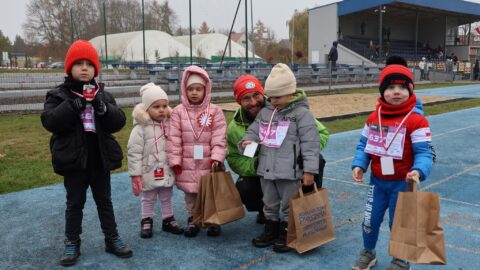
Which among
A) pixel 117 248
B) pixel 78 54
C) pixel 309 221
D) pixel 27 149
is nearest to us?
pixel 78 54

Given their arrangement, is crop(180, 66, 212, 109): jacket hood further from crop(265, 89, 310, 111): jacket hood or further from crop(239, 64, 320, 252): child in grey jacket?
crop(265, 89, 310, 111): jacket hood

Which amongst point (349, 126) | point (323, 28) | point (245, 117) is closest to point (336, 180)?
point (245, 117)

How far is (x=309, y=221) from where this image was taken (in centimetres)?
334

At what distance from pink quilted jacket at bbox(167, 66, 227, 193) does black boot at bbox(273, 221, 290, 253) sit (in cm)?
78

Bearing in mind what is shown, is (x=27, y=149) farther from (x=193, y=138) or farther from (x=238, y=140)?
(x=238, y=140)

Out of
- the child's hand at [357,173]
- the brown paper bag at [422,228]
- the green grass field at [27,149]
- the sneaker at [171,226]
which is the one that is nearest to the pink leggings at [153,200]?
the sneaker at [171,226]

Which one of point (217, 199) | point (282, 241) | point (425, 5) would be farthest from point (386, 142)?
point (425, 5)

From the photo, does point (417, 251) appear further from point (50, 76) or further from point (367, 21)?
point (367, 21)

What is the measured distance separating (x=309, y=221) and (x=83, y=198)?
5.83ft

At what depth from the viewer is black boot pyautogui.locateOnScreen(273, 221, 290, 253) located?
350cm

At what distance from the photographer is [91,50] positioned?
3.26m

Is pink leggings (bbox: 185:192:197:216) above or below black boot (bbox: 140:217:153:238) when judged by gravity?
above

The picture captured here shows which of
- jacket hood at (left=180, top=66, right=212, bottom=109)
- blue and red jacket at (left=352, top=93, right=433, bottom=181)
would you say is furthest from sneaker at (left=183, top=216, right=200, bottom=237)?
blue and red jacket at (left=352, top=93, right=433, bottom=181)

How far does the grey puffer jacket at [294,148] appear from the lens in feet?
11.2
